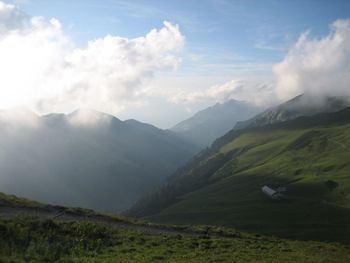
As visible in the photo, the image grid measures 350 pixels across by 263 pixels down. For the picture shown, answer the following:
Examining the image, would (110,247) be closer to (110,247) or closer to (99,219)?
(110,247)

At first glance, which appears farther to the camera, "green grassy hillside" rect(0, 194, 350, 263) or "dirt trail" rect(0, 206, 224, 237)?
"dirt trail" rect(0, 206, 224, 237)

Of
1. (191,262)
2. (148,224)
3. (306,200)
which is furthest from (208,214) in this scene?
(191,262)

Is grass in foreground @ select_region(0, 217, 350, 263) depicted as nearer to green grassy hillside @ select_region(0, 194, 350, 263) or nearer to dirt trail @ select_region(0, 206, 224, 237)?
green grassy hillside @ select_region(0, 194, 350, 263)

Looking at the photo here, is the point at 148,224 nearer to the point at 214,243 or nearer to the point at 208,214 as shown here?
the point at 214,243

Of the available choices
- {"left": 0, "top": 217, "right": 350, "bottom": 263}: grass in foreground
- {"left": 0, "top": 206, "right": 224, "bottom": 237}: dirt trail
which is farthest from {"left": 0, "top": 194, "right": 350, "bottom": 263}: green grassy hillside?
{"left": 0, "top": 206, "right": 224, "bottom": 237}: dirt trail

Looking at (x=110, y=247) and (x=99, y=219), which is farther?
(x=99, y=219)

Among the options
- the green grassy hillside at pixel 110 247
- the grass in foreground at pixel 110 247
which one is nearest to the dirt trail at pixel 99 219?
the green grassy hillside at pixel 110 247

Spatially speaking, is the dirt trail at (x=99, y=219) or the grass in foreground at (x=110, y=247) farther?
the dirt trail at (x=99, y=219)

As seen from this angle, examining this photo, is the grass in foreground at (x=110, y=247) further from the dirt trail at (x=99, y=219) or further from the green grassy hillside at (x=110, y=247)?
the dirt trail at (x=99, y=219)

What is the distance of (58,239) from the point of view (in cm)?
3259

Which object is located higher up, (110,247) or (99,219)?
(99,219)

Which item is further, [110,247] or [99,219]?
[99,219]

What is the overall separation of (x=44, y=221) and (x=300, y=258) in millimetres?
26085

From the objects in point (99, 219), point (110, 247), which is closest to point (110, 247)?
point (110, 247)
